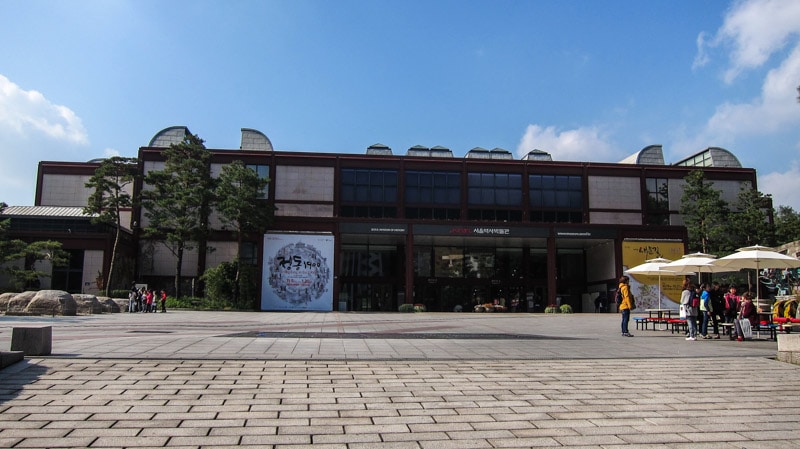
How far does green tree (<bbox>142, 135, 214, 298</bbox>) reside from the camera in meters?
41.4

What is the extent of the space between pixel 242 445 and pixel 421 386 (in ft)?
9.90

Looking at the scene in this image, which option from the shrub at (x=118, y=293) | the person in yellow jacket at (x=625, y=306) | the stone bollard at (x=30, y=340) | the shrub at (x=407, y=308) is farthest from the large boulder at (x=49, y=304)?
the shrub at (x=407, y=308)

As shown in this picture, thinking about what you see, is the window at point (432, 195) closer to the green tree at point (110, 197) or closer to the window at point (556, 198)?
the window at point (556, 198)

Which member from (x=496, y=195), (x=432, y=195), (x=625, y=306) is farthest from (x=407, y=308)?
(x=625, y=306)

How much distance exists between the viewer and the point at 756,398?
6926 millimetres

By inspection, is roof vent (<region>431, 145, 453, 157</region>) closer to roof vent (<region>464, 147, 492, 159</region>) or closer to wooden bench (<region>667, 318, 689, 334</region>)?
roof vent (<region>464, 147, 492, 159</region>)

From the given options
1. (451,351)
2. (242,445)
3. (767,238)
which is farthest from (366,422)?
(767,238)

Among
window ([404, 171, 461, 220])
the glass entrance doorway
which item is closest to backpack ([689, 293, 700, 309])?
window ([404, 171, 461, 220])

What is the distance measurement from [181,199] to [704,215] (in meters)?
40.5

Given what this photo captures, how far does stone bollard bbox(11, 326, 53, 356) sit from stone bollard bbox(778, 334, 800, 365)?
12.0m

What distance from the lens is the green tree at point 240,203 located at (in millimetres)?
40594

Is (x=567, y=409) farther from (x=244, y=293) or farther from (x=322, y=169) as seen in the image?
(x=322, y=169)

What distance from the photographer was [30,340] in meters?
8.68

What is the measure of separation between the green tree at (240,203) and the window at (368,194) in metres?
6.99
